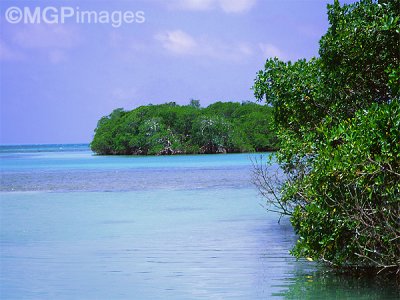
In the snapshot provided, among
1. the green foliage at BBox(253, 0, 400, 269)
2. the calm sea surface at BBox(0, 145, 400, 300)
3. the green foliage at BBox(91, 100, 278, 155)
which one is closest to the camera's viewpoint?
the green foliage at BBox(253, 0, 400, 269)

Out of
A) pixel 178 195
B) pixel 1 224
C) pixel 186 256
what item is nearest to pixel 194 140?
pixel 178 195

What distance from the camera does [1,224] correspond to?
1569cm

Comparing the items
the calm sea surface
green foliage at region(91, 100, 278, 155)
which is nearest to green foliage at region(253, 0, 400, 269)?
the calm sea surface

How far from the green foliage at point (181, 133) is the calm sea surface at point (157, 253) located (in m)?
45.1

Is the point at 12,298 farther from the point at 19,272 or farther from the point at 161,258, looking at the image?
the point at 161,258

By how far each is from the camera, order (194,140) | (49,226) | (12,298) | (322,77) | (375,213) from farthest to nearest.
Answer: (194,140)
(49,226)
(322,77)
(12,298)
(375,213)

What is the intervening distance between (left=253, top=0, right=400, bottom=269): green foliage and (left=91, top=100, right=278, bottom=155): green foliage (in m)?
54.1

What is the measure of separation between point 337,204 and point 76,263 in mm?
4324

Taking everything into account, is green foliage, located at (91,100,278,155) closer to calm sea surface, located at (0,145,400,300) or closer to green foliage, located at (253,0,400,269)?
calm sea surface, located at (0,145,400,300)

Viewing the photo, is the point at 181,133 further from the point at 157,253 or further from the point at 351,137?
the point at 351,137

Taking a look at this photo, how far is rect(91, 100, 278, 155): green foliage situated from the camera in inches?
2623

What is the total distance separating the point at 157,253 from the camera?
11273mm

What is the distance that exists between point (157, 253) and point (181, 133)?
57.4 m

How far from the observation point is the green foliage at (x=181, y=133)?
219 feet
